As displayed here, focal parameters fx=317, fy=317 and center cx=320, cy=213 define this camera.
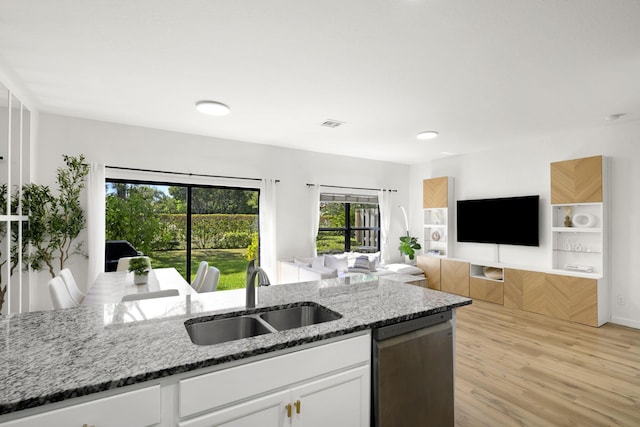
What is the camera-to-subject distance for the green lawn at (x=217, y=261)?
15.0ft

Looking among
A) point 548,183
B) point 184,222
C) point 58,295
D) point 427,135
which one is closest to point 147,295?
point 58,295

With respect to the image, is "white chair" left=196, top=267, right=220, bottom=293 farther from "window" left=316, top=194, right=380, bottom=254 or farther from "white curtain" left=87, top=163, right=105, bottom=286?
"window" left=316, top=194, right=380, bottom=254

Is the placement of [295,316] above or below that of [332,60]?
below

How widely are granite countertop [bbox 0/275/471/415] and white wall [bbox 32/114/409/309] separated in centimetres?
299

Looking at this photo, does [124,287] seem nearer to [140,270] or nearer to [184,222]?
[140,270]

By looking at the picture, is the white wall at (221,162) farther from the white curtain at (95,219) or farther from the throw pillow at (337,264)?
the throw pillow at (337,264)

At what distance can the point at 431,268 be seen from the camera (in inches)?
232

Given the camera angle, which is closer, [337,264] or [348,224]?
[337,264]

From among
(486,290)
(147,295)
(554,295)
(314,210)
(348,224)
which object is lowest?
(486,290)

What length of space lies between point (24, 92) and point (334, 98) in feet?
9.89

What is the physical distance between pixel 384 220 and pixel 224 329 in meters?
5.23

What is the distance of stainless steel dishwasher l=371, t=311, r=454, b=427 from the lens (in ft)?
4.90

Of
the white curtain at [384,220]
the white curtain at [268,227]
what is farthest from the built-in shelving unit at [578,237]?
the white curtain at [268,227]

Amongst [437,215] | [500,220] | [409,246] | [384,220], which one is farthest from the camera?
[384,220]
